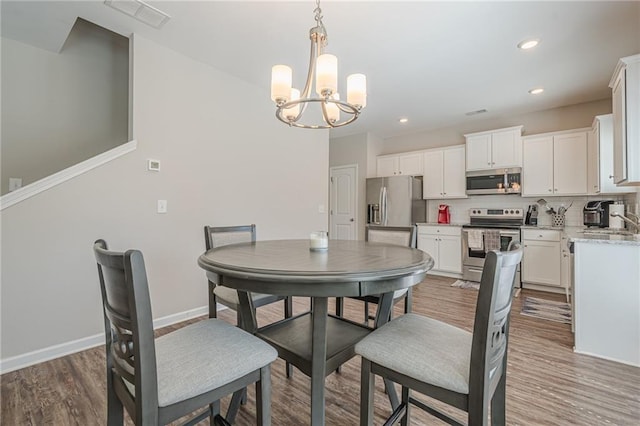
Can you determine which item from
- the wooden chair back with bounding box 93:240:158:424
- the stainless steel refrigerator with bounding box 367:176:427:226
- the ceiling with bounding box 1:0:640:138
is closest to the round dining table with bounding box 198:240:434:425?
the wooden chair back with bounding box 93:240:158:424

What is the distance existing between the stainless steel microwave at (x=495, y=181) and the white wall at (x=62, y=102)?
5.01 metres

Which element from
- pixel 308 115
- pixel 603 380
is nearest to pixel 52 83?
pixel 308 115

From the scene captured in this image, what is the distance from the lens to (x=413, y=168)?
17.7 ft

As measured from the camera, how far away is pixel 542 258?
3943 mm

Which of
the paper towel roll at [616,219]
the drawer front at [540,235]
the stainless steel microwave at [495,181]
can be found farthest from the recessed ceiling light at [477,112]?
the paper towel roll at [616,219]

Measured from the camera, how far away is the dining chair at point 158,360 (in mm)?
858

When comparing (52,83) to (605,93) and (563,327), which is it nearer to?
(563,327)

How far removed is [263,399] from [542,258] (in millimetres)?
4358

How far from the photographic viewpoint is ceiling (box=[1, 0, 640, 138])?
221 centimetres

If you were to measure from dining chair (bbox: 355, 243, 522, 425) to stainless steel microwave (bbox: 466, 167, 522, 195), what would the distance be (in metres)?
3.83

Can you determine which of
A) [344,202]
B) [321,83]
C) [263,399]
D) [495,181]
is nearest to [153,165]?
[321,83]

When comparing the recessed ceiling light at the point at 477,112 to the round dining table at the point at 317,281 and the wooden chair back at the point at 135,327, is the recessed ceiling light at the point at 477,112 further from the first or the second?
the wooden chair back at the point at 135,327

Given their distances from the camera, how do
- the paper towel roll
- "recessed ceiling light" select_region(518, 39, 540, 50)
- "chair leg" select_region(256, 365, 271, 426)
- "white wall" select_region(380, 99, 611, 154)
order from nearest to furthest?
"chair leg" select_region(256, 365, 271, 426), "recessed ceiling light" select_region(518, 39, 540, 50), the paper towel roll, "white wall" select_region(380, 99, 611, 154)

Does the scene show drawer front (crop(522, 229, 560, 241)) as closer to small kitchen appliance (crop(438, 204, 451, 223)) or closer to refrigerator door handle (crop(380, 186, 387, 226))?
small kitchen appliance (crop(438, 204, 451, 223))
